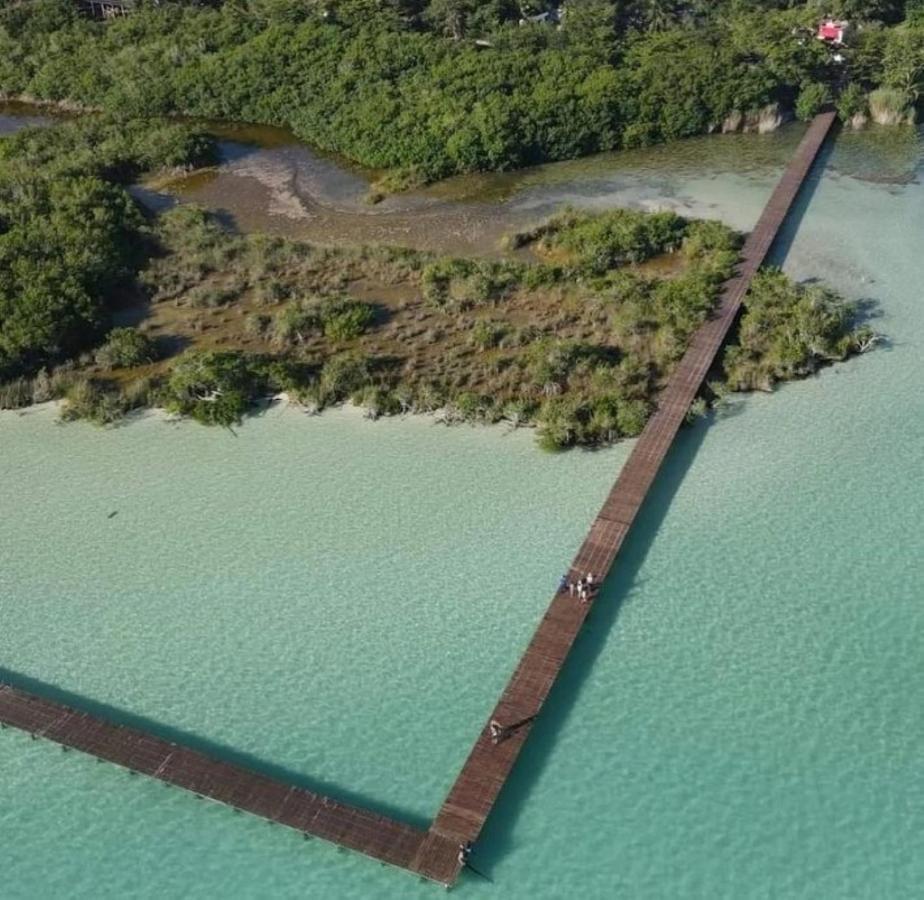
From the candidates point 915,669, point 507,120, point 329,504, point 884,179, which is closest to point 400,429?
point 329,504

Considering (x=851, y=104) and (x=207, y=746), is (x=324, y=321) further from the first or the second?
(x=851, y=104)

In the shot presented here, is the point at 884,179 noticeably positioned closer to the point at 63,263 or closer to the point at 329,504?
the point at 329,504

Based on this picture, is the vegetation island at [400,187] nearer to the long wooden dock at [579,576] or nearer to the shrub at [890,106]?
the shrub at [890,106]

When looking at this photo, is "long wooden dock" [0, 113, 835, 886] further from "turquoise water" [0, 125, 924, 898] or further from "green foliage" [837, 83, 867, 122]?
"green foliage" [837, 83, 867, 122]

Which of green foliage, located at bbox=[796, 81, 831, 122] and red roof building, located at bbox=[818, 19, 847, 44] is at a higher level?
red roof building, located at bbox=[818, 19, 847, 44]

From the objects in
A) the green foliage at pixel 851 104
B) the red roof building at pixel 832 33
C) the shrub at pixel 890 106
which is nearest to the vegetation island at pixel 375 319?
the green foliage at pixel 851 104

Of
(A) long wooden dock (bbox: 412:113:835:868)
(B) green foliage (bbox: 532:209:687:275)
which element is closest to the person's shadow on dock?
(A) long wooden dock (bbox: 412:113:835:868)
